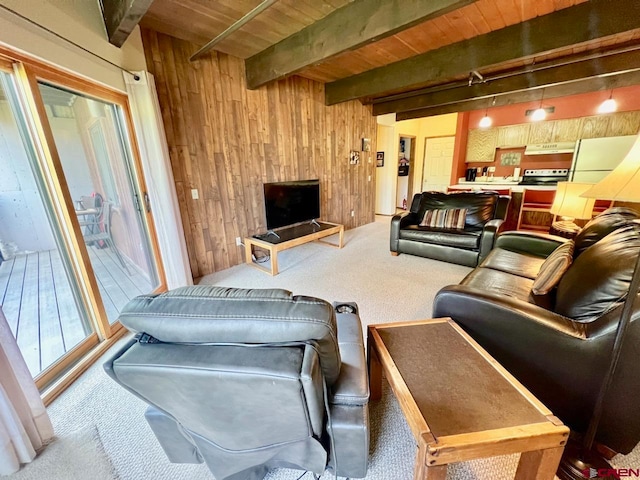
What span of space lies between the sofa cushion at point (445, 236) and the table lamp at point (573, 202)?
86cm

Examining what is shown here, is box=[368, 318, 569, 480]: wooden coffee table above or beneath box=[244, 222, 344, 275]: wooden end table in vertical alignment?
above

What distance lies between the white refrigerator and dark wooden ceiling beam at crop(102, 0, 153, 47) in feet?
21.1

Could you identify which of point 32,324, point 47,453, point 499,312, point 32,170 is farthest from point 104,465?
point 499,312

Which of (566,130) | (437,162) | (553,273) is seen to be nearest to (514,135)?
(566,130)

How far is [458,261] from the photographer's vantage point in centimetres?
319

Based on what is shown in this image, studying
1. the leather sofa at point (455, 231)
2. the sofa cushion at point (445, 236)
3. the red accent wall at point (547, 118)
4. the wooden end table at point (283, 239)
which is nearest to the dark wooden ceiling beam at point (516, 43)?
the leather sofa at point (455, 231)

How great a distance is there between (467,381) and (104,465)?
64.3 inches

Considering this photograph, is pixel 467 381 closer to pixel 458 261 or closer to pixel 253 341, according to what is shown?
pixel 253 341

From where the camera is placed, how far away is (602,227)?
1.89 m

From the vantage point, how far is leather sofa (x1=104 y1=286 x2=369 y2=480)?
26.8 inches

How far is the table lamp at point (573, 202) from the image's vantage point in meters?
2.81

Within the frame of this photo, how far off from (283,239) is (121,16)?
91.5 inches

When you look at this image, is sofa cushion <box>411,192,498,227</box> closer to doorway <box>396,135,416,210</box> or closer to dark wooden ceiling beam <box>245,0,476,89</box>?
dark wooden ceiling beam <box>245,0,476,89</box>

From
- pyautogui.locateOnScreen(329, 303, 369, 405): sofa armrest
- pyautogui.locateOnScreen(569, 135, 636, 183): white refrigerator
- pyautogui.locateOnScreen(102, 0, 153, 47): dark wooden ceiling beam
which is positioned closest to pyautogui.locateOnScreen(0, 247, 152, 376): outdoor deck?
pyautogui.locateOnScreen(102, 0, 153, 47): dark wooden ceiling beam
